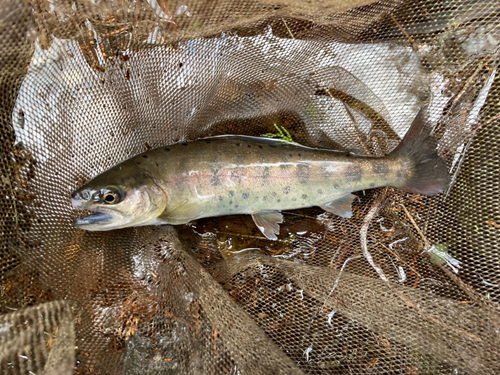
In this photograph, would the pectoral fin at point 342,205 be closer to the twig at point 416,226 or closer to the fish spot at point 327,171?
the fish spot at point 327,171

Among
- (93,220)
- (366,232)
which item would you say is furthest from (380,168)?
(93,220)

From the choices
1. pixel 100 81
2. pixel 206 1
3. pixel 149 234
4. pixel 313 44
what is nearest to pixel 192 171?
pixel 149 234

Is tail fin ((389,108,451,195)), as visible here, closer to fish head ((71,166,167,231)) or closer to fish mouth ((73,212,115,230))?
fish head ((71,166,167,231))

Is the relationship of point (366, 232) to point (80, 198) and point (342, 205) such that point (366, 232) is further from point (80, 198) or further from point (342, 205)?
point (80, 198)

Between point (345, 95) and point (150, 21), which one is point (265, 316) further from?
point (150, 21)

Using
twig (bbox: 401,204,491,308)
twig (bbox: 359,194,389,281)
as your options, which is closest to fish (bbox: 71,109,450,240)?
twig (bbox: 359,194,389,281)

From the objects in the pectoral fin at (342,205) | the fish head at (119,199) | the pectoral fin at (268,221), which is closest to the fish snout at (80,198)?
the fish head at (119,199)

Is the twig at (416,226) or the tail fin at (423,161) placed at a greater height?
the tail fin at (423,161)
